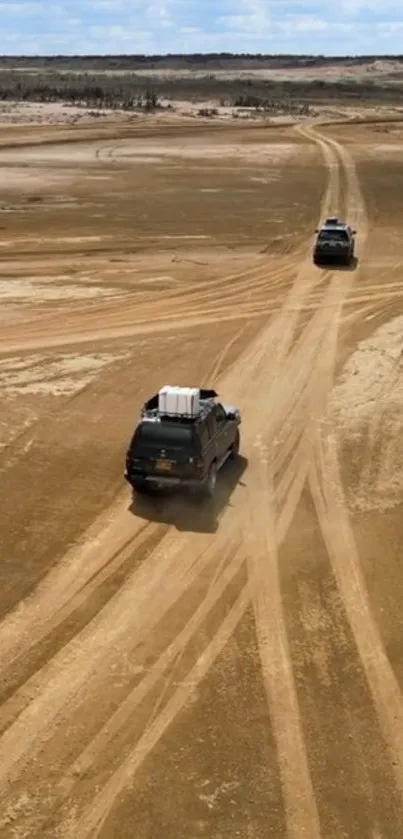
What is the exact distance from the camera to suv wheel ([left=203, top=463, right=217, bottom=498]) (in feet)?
66.8

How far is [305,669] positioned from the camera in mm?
15336

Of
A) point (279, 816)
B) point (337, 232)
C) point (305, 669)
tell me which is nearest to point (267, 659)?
point (305, 669)

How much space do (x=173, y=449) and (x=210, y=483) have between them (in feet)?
3.89

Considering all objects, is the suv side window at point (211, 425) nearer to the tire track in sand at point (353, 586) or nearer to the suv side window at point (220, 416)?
the suv side window at point (220, 416)

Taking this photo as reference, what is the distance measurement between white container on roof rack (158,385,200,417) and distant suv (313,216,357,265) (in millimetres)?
24387

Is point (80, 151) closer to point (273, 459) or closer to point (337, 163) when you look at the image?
point (337, 163)

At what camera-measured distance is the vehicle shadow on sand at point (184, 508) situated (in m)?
20.1

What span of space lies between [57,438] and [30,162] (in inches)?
1906

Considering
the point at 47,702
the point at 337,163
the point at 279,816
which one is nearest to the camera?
the point at 279,816

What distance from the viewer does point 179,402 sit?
2023cm

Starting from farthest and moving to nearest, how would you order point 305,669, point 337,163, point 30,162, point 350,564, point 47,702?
point 337,163
point 30,162
point 350,564
point 305,669
point 47,702

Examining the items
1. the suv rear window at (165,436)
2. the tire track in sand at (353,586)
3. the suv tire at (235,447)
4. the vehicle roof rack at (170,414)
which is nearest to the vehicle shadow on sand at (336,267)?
the tire track in sand at (353,586)

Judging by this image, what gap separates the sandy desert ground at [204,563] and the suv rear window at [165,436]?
1.50 m

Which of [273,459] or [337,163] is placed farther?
[337,163]
